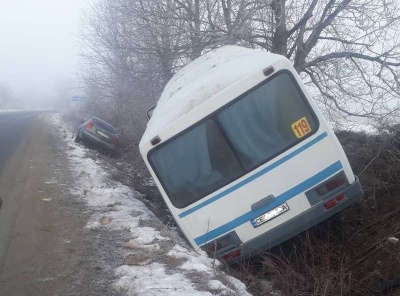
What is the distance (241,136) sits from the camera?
5.38 meters

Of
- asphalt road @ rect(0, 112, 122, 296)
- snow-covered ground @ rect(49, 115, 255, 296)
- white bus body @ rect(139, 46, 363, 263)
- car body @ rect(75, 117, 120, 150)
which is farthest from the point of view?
car body @ rect(75, 117, 120, 150)

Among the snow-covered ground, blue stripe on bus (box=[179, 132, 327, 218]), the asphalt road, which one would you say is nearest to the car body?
the asphalt road

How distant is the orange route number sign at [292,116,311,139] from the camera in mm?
5320

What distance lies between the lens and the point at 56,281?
4984 mm

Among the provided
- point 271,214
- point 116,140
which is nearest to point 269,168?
point 271,214

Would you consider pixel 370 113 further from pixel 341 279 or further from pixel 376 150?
pixel 341 279

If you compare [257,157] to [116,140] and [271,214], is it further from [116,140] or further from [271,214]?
[116,140]

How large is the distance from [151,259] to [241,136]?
6.28ft

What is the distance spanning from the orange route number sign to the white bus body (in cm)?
1

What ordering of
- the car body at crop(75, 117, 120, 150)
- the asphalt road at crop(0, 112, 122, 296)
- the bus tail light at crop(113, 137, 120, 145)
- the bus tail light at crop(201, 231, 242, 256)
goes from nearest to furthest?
the asphalt road at crop(0, 112, 122, 296) < the bus tail light at crop(201, 231, 242, 256) < the car body at crop(75, 117, 120, 150) < the bus tail light at crop(113, 137, 120, 145)

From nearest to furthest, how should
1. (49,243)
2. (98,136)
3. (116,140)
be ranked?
(49,243) → (98,136) → (116,140)

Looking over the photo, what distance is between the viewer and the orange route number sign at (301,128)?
5.32 metres

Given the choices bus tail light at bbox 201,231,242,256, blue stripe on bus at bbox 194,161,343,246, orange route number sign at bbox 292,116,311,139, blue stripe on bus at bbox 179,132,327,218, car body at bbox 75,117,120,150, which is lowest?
bus tail light at bbox 201,231,242,256

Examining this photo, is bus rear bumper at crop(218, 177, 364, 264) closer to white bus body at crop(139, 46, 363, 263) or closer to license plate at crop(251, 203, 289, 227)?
white bus body at crop(139, 46, 363, 263)
